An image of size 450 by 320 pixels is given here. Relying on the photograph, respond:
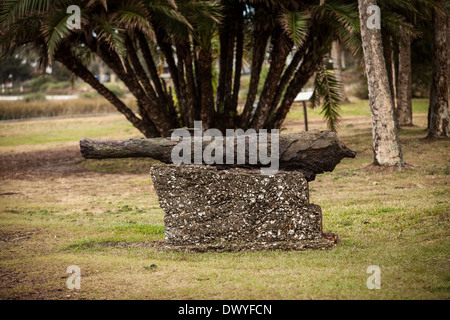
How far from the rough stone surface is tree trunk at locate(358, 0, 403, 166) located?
6351 millimetres

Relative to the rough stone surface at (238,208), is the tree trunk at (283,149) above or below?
above

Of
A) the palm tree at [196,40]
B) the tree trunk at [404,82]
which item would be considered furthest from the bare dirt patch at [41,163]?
the tree trunk at [404,82]

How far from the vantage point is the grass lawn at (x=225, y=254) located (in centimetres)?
464

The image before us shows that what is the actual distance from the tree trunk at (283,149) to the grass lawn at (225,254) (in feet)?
3.33

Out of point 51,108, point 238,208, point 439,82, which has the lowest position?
point 238,208

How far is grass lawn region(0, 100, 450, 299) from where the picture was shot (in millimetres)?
4645

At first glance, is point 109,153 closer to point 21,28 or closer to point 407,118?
point 21,28

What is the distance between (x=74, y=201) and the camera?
36.4 ft

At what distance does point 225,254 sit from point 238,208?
0.53m

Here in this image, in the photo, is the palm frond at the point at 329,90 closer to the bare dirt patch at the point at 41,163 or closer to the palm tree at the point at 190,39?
the palm tree at the point at 190,39

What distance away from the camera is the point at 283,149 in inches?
234
